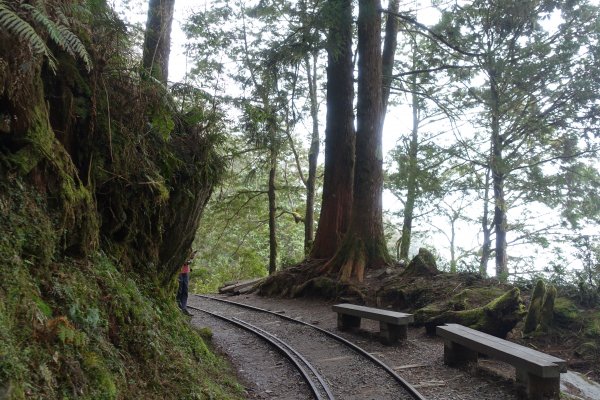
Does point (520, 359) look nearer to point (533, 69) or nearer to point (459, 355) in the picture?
point (459, 355)

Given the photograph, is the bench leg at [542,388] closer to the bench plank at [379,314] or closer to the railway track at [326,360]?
the railway track at [326,360]

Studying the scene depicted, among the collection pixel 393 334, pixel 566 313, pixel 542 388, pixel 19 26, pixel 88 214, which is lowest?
pixel 542 388

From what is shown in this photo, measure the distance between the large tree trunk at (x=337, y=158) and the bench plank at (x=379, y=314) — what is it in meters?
4.85

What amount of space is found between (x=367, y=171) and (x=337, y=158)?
2.06 m

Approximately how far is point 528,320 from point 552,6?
8.15 metres

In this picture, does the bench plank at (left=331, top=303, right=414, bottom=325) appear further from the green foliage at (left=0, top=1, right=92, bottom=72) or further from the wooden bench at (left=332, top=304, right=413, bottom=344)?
the green foliage at (left=0, top=1, right=92, bottom=72)

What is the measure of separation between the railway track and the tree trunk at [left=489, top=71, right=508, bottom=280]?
5978 millimetres

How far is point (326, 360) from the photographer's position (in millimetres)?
7527

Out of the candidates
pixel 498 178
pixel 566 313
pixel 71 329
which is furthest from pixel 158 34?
pixel 498 178

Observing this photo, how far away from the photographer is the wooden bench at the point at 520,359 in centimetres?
526

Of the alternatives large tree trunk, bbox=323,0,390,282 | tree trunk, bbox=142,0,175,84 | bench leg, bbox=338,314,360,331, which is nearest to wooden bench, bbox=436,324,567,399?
bench leg, bbox=338,314,360,331

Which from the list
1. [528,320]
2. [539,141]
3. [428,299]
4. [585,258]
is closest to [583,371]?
[528,320]

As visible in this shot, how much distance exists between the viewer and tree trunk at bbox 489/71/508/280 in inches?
489

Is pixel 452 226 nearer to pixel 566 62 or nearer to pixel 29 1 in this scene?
pixel 566 62
